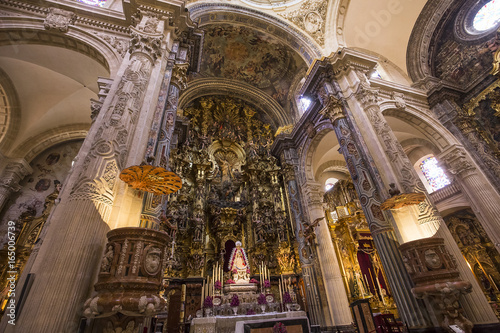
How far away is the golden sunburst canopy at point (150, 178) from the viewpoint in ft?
12.7

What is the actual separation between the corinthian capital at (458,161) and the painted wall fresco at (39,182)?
55.5ft

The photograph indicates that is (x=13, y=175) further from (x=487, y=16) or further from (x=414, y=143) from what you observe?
(x=487, y=16)

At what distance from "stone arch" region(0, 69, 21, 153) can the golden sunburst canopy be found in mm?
8494

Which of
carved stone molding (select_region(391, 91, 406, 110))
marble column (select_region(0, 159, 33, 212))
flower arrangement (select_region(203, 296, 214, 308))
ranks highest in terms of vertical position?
carved stone molding (select_region(391, 91, 406, 110))

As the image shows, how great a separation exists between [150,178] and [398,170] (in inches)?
265

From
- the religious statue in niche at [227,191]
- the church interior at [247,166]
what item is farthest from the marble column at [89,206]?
the religious statue in niche at [227,191]

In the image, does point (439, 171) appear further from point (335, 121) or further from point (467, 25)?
point (335, 121)

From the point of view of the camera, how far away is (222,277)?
10.1m

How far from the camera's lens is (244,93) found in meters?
15.8

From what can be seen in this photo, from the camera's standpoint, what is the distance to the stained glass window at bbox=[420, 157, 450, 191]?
467 inches

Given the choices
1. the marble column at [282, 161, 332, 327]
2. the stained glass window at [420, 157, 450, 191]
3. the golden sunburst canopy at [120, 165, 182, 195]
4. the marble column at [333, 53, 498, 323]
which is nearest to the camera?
the golden sunburst canopy at [120, 165, 182, 195]

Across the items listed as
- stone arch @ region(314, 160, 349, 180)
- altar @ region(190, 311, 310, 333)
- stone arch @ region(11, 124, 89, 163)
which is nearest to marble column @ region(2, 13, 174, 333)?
altar @ region(190, 311, 310, 333)

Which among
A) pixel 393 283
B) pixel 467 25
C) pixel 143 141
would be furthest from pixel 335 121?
pixel 467 25

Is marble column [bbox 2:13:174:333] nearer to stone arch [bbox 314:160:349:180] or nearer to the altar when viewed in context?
the altar
